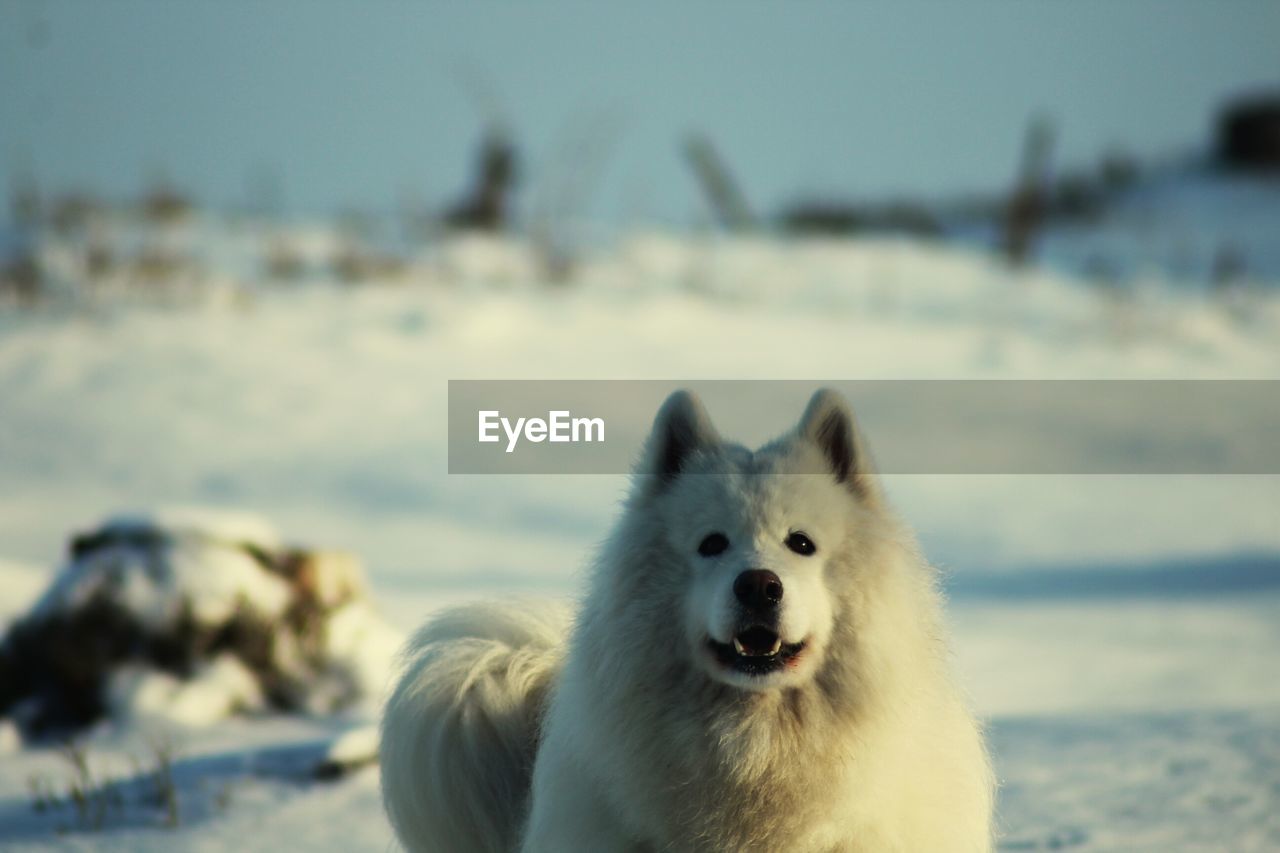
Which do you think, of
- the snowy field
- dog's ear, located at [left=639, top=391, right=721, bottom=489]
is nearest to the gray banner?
the snowy field

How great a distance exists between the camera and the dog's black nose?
7.24 ft

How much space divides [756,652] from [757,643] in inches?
0.9

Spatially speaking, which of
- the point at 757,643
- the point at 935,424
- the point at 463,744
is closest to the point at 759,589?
the point at 757,643

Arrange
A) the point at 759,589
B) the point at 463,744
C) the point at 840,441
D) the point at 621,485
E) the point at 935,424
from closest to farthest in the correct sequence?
the point at 759,589 → the point at 840,441 → the point at 463,744 → the point at 621,485 → the point at 935,424

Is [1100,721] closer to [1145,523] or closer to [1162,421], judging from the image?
[1145,523]

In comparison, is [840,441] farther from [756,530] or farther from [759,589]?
[759,589]

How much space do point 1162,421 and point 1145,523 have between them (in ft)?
6.91

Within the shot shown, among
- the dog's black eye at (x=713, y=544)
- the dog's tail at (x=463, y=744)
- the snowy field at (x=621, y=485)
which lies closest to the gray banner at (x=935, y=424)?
the snowy field at (x=621, y=485)

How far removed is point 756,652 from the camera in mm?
2281

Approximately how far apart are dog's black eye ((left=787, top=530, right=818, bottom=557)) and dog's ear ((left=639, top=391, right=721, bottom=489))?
12.9 inches

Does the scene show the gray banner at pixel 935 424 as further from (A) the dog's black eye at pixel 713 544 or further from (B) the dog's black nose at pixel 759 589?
(B) the dog's black nose at pixel 759 589

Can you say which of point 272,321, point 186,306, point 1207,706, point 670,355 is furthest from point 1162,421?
point 186,306

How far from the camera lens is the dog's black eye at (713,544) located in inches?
94.0

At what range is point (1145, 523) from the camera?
8430 mm
